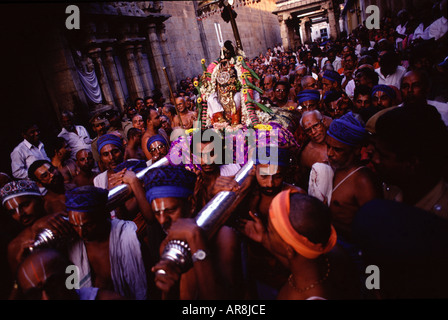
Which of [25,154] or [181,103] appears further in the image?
[181,103]

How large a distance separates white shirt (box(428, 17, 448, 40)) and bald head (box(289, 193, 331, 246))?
8.18m

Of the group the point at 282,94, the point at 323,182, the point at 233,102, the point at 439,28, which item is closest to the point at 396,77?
the point at 282,94

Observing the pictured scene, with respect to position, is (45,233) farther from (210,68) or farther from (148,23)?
(148,23)

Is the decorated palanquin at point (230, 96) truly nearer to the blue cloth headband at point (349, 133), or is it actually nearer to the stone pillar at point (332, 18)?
the blue cloth headband at point (349, 133)

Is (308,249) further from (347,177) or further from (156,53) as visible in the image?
(156,53)

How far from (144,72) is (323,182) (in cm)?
1073

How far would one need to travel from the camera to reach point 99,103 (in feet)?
27.7

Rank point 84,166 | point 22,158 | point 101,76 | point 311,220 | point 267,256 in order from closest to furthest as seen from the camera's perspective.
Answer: point 311,220 < point 267,256 < point 84,166 < point 22,158 < point 101,76

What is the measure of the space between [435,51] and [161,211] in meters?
5.78

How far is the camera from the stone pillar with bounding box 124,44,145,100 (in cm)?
1041

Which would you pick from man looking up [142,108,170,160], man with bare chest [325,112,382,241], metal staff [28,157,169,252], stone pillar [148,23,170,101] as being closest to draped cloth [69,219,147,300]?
metal staff [28,157,169,252]

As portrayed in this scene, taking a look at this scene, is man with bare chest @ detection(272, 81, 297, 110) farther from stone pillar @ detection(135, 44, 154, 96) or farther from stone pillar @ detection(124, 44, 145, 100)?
stone pillar @ detection(135, 44, 154, 96)

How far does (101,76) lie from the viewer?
864cm

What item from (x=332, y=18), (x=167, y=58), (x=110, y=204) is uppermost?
(x=332, y=18)
